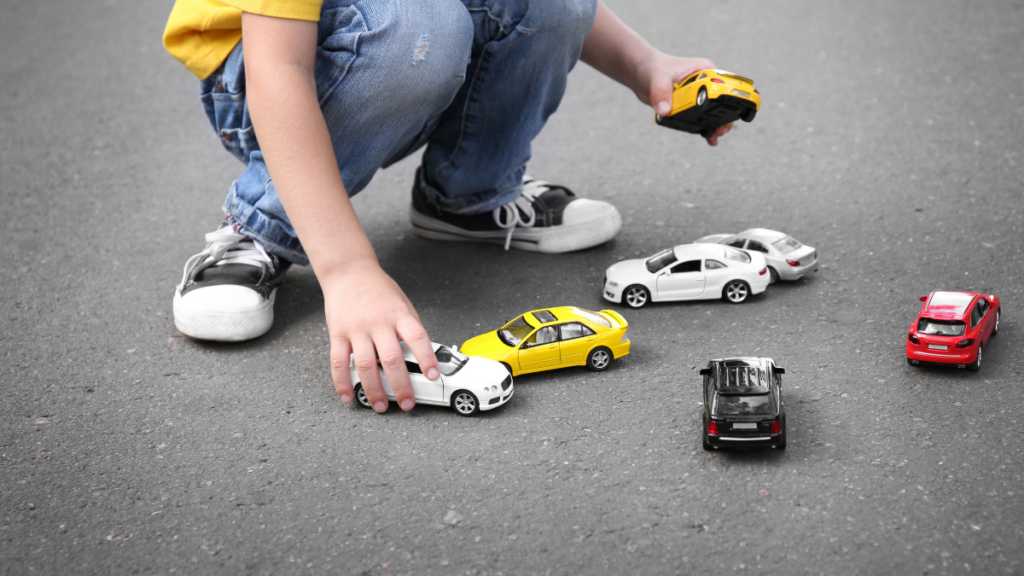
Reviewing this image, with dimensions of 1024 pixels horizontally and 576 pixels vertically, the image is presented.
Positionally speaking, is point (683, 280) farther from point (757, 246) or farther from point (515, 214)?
point (515, 214)

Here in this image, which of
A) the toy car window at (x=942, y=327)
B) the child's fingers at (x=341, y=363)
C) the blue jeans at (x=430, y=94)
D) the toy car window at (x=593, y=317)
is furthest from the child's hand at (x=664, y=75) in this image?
the child's fingers at (x=341, y=363)

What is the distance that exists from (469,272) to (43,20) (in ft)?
12.6

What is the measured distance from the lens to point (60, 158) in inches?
137

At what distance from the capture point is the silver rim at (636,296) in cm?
229

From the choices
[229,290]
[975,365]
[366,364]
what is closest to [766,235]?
[975,365]

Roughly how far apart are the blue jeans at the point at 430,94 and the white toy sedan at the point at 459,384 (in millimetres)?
601

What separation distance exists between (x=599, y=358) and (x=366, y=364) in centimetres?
57

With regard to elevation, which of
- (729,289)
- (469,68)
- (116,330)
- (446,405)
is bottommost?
(116,330)

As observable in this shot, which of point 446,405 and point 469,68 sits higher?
point 469,68

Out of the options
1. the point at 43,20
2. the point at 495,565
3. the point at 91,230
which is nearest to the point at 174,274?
the point at 91,230

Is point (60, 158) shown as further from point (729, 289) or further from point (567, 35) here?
point (729, 289)

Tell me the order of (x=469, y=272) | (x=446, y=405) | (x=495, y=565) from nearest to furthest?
(x=495, y=565), (x=446, y=405), (x=469, y=272)

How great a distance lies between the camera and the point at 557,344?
6.47 ft

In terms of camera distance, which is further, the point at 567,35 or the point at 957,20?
the point at 957,20
